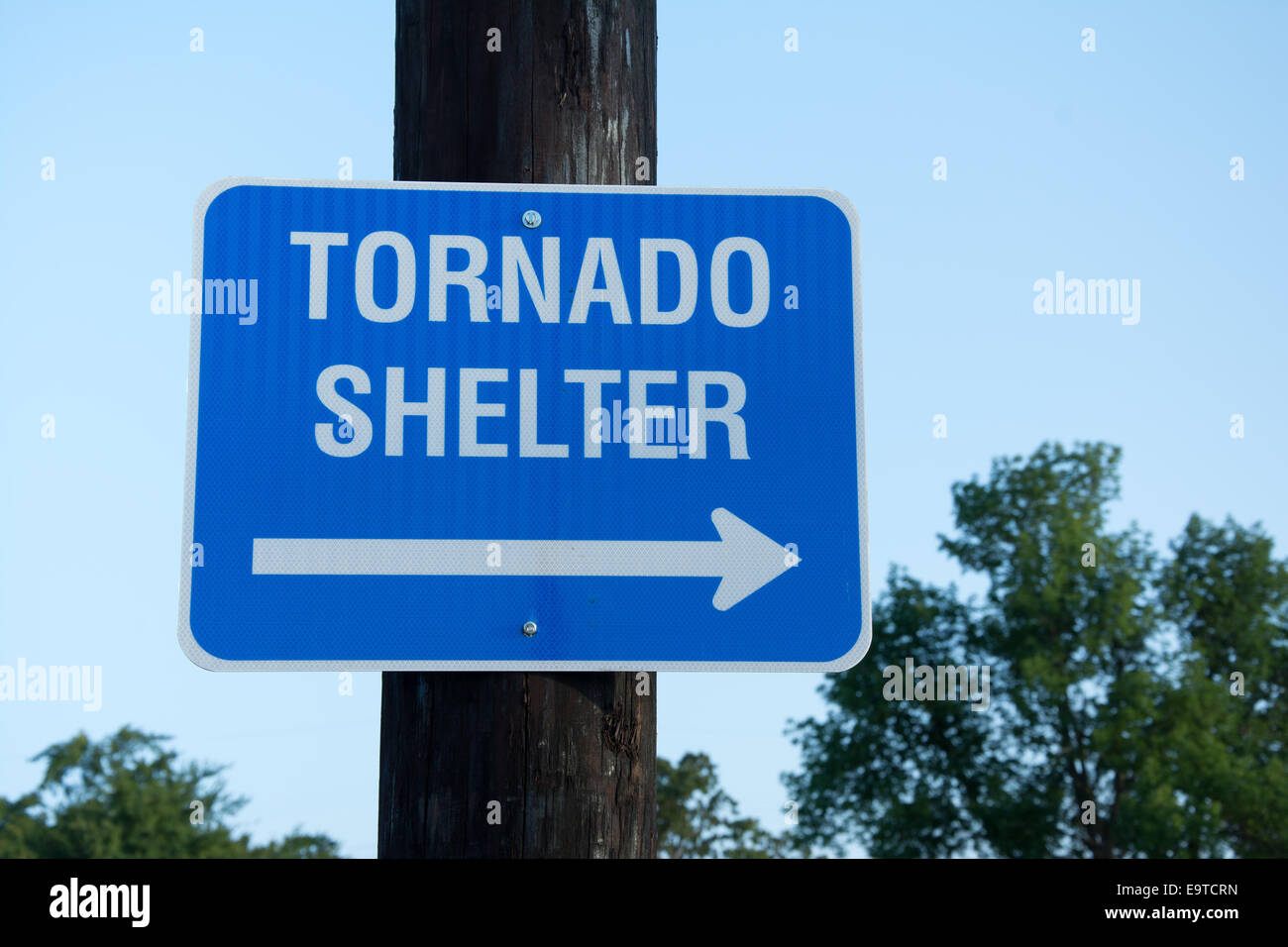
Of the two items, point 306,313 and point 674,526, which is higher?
point 306,313

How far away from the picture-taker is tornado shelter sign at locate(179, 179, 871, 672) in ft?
7.51

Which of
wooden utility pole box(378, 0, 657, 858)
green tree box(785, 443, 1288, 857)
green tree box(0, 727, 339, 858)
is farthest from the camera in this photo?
green tree box(0, 727, 339, 858)

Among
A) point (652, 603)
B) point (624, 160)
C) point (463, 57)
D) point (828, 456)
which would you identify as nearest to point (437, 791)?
point (652, 603)

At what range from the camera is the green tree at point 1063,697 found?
3909 cm

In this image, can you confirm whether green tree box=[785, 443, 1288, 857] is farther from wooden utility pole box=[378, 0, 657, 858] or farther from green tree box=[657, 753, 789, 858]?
wooden utility pole box=[378, 0, 657, 858]

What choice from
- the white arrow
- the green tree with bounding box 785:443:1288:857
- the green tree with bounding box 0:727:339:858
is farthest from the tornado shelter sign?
the green tree with bounding box 0:727:339:858

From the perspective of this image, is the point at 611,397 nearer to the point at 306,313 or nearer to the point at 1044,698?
the point at 306,313

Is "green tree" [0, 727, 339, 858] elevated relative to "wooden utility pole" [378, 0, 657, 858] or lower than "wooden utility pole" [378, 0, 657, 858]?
lower

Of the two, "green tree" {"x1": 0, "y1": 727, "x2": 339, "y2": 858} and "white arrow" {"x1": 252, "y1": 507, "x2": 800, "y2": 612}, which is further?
"green tree" {"x1": 0, "y1": 727, "x2": 339, "y2": 858}

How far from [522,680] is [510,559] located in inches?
8.3

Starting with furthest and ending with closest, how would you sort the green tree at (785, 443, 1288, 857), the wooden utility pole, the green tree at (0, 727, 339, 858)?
the green tree at (0, 727, 339, 858), the green tree at (785, 443, 1288, 857), the wooden utility pole

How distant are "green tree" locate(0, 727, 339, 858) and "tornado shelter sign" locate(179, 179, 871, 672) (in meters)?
50.2
